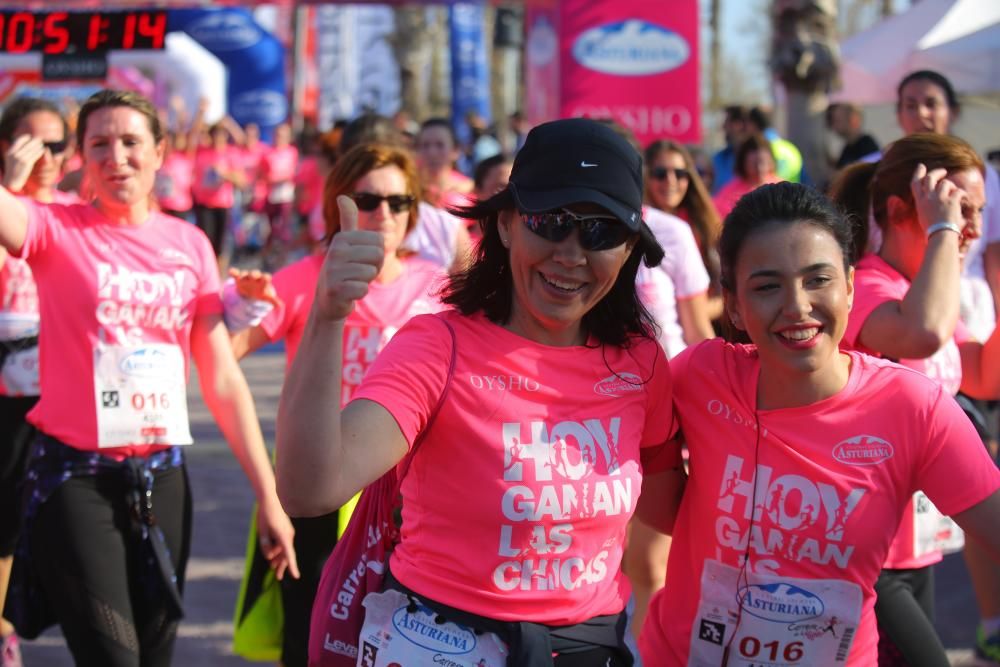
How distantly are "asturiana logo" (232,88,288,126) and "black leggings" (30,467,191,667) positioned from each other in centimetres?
1821

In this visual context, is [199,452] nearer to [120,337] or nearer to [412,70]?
[120,337]

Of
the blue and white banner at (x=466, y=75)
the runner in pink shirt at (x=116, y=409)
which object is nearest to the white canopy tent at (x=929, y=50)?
the runner in pink shirt at (x=116, y=409)

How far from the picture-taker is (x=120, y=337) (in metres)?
3.77

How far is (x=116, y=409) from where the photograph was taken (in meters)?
3.73

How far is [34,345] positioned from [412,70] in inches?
1302

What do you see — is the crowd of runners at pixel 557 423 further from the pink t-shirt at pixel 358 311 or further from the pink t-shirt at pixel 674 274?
the pink t-shirt at pixel 674 274

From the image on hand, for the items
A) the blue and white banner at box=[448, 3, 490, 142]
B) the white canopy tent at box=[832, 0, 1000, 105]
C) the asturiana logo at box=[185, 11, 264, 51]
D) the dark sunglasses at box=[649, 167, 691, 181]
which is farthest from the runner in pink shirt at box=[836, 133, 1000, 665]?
the blue and white banner at box=[448, 3, 490, 142]

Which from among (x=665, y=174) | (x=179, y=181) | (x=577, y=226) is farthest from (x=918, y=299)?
(x=179, y=181)

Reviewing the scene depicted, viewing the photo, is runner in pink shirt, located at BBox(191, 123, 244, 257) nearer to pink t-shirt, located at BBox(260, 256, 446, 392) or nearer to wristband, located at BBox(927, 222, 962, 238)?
pink t-shirt, located at BBox(260, 256, 446, 392)

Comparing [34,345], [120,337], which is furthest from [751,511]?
[34,345]

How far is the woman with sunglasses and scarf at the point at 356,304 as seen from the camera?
408 cm

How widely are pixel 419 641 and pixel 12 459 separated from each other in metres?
2.95

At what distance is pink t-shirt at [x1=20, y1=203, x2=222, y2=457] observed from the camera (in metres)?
3.71

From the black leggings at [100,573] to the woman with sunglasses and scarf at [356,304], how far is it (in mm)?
449
